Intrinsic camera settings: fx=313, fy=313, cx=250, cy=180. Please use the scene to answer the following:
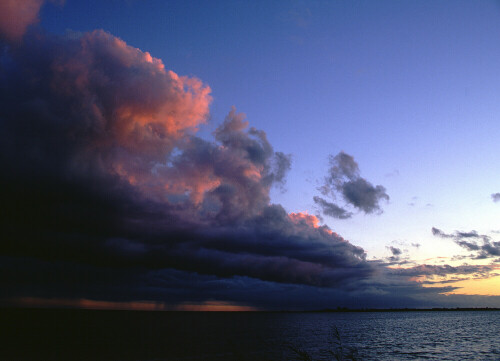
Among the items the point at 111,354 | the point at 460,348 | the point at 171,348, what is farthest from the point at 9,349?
the point at 460,348

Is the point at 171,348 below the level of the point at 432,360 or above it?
below

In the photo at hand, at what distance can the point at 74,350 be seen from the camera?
69.4m

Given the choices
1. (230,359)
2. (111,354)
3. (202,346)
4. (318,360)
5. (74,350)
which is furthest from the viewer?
(202,346)

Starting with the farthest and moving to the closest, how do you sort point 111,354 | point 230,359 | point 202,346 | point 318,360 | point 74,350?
point 202,346 → point 74,350 → point 111,354 → point 230,359 → point 318,360

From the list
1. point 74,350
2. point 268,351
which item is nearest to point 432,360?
point 268,351

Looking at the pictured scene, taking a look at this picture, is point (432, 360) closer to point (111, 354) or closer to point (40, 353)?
point (111, 354)

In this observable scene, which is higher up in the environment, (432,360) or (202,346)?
(432,360)

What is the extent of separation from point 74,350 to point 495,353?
278 ft

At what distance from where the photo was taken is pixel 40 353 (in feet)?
214

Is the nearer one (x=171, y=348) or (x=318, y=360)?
(x=318, y=360)

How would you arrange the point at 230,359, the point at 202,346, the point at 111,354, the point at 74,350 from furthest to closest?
the point at 202,346 < the point at 74,350 < the point at 111,354 < the point at 230,359

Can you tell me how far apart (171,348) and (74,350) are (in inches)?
835

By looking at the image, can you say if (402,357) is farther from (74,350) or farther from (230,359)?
(74,350)

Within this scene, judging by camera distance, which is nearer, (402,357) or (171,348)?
(402,357)
